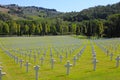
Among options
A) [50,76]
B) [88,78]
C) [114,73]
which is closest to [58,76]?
[50,76]

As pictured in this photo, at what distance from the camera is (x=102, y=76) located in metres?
17.7

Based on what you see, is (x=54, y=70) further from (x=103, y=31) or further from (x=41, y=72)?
(x=103, y=31)

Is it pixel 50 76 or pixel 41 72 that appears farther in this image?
pixel 41 72

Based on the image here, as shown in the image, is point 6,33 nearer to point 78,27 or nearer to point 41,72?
point 78,27

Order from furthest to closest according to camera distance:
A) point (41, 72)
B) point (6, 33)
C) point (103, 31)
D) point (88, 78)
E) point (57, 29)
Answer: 1. point (57, 29)
2. point (6, 33)
3. point (103, 31)
4. point (41, 72)
5. point (88, 78)

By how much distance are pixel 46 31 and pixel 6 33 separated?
19617mm

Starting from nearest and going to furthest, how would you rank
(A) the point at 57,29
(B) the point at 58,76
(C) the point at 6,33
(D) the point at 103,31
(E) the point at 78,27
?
1. (B) the point at 58,76
2. (D) the point at 103,31
3. (C) the point at 6,33
4. (E) the point at 78,27
5. (A) the point at 57,29

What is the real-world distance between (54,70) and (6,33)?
386ft

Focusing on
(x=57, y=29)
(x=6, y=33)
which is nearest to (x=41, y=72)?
(x=6, y=33)

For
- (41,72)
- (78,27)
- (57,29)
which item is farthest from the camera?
(57,29)

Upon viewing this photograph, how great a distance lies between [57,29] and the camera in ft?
511

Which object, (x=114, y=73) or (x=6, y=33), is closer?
(x=114, y=73)

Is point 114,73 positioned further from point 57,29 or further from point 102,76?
point 57,29

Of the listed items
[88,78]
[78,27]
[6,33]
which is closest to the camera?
[88,78]
